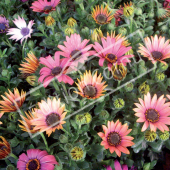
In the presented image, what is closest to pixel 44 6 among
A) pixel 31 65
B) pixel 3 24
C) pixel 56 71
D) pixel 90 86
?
pixel 3 24

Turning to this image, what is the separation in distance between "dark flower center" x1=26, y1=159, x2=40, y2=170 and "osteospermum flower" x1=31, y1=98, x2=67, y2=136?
0.44 ft

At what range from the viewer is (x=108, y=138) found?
854 millimetres

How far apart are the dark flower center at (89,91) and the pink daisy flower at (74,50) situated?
11cm

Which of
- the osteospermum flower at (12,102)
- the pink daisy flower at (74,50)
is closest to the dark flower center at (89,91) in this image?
the pink daisy flower at (74,50)

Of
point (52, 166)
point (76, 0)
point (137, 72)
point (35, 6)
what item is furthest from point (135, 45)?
point (52, 166)

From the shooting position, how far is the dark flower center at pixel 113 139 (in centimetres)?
84

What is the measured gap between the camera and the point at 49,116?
31.9 inches

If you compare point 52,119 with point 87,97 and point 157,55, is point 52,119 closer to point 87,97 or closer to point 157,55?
point 87,97

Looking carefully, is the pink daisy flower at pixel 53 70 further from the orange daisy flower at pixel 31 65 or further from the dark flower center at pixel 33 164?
the dark flower center at pixel 33 164

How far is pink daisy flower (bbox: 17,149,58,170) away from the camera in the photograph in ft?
2.57

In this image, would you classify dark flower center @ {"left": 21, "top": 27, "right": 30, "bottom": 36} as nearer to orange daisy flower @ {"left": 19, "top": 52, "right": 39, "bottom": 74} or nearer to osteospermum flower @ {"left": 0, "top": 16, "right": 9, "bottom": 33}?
osteospermum flower @ {"left": 0, "top": 16, "right": 9, "bottom": 33}

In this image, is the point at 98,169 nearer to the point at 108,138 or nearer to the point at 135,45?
the point at 108,138

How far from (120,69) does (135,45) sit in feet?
0.87

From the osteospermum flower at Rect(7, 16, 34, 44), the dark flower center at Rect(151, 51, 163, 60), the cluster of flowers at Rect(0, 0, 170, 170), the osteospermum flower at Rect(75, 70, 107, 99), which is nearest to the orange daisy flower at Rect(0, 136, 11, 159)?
the cluster of flowers at Rect(0, 0, 170, 170)
